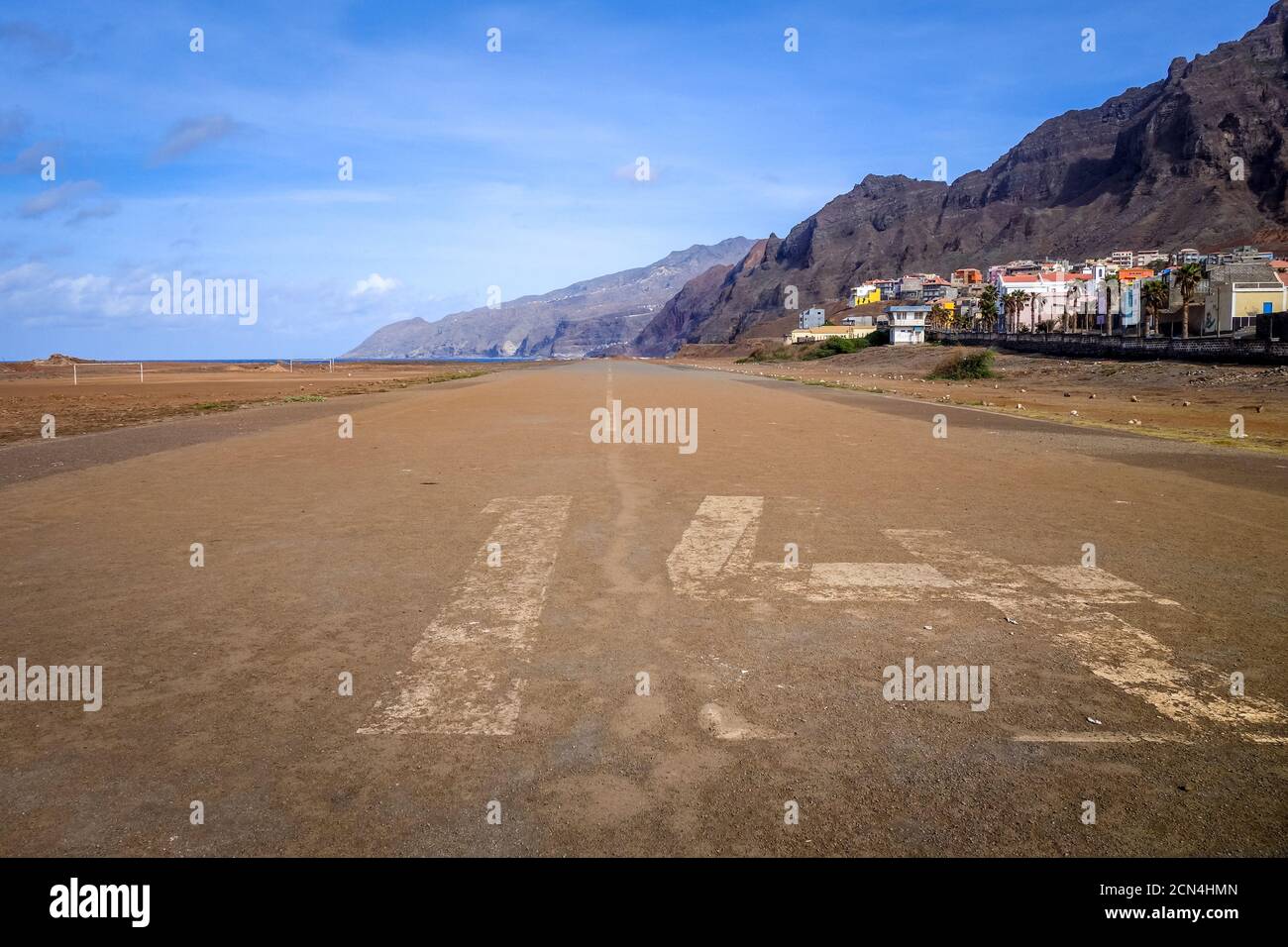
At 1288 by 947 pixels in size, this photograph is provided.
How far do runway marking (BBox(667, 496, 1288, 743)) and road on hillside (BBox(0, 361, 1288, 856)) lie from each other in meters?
0.04

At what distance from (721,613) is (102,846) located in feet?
14.1

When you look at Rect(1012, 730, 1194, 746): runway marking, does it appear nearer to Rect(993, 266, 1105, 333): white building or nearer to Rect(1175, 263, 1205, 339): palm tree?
Rect(1175, 263, 1205, 339): palm tree

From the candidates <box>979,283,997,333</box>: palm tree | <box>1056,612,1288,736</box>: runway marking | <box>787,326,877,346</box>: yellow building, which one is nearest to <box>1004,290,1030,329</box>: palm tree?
<box>979,283,997,333</box>: palm tree

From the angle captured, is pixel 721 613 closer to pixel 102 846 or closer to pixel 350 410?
pixel 102 846

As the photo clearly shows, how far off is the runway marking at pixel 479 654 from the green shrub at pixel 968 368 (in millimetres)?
54284

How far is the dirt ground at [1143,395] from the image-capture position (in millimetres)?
24297

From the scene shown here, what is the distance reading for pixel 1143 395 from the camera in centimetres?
3925

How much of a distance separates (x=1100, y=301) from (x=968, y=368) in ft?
194

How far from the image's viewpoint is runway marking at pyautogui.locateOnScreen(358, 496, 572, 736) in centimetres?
486

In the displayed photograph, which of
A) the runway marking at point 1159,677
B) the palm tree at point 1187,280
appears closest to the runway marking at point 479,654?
the runway marking at point 1159,677

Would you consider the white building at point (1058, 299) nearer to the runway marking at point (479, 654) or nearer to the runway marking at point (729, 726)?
the runway marking at point (479, 654)

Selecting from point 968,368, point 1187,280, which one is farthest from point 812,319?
point 968,368
